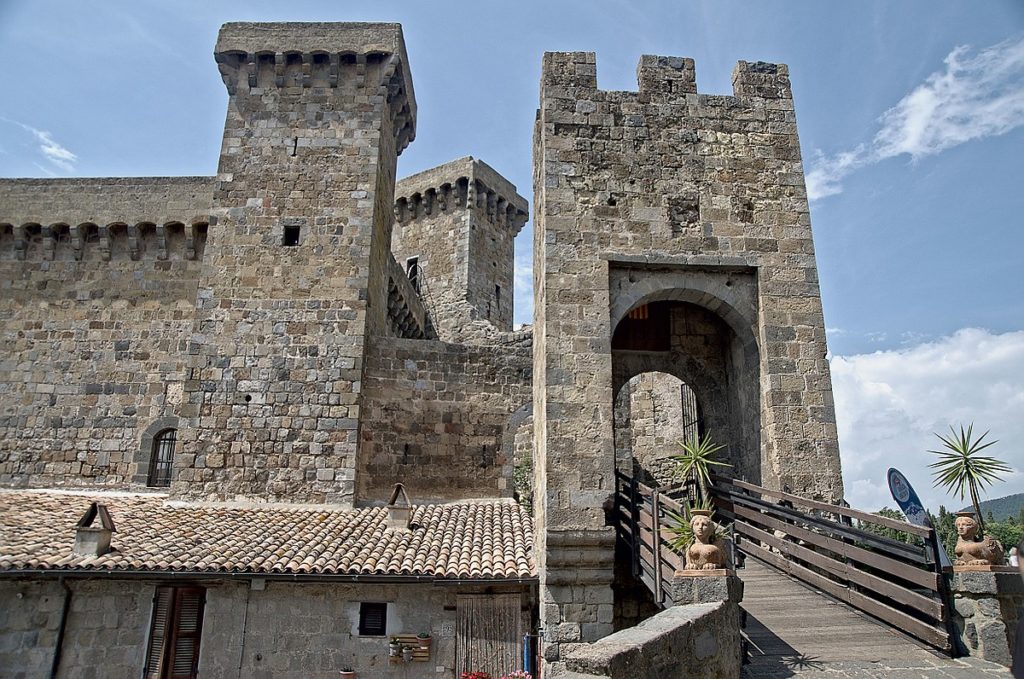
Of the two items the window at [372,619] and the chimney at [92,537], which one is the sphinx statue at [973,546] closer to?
the window at [372,619]

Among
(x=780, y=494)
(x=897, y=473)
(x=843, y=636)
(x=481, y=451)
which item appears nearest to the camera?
(x=843, y=636)

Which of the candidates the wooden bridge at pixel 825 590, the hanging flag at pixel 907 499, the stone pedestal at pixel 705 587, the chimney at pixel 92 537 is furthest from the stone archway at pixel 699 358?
the chimney at pixel 92 537

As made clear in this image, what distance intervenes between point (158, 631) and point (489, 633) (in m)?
4.77

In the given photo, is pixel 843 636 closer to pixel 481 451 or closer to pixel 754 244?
pixel 754 244

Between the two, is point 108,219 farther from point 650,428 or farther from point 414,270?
point 650,428

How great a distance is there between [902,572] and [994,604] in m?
0.69

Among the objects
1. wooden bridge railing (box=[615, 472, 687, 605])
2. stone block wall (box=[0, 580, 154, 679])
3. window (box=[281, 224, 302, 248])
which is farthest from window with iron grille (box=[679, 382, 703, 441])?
→ stone block wall (box=[0, 580, 154, 679])

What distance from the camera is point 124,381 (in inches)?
576

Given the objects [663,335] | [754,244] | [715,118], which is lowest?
[663,335]

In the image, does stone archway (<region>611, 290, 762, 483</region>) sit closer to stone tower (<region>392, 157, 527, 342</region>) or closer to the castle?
the castle

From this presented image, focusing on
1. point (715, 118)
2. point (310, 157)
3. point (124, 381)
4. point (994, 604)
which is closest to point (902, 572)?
point (994, 604)

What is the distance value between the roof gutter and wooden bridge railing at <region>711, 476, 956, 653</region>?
301cm

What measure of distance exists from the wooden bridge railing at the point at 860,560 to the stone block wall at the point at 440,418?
5.75 m

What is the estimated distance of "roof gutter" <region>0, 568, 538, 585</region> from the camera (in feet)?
30.5
